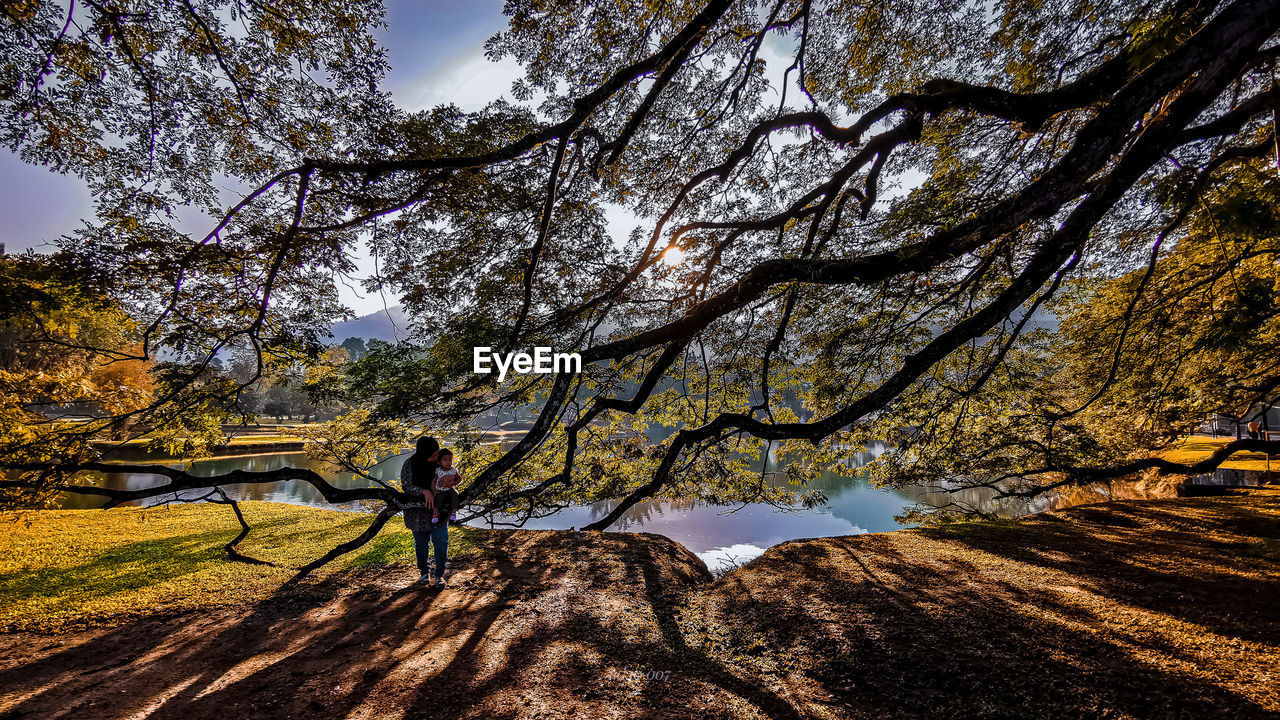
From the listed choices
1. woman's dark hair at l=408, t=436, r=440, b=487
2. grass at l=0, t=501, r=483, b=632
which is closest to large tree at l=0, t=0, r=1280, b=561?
woman's dark hair at l=408, t=436, r=440, b=487

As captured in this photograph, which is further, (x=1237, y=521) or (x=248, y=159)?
(x=1237, y=521)

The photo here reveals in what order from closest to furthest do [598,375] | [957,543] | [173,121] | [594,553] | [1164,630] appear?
[1164,630], [173,121], [598,375], [957,543], [594,553]

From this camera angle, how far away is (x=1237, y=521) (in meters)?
5.58

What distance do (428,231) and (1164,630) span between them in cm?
712

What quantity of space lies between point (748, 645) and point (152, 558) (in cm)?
941

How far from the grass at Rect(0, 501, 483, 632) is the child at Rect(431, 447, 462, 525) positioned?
8.14 ft

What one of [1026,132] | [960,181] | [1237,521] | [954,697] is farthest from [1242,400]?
[954,697]

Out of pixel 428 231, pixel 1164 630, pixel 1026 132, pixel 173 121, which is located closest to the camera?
pixel 1164 630

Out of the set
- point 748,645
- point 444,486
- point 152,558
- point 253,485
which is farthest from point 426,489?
point 253,485

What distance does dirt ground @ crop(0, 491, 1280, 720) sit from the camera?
240cm

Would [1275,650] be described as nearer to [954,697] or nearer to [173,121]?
[954,697]

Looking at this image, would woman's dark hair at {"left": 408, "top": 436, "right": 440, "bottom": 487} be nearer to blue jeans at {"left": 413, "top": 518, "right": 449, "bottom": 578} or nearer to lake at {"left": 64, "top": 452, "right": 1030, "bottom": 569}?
blue jeans at {"left": 413, "top": 518, "right": 449, "bottom": 578}

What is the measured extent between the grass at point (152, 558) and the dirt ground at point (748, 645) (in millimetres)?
635

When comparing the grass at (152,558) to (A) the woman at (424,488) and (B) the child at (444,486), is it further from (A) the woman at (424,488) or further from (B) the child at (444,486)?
(B) the child at (444,486)
